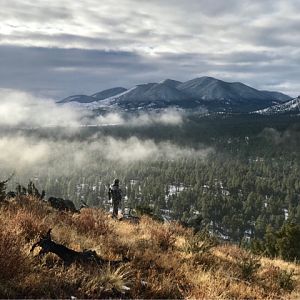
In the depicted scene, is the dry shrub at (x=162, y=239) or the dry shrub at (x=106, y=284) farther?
the dry shrub at (x=162, y=239)

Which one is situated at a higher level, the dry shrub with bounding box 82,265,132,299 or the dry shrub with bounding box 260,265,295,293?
the dry shrub with bounding box 82,265,132,299

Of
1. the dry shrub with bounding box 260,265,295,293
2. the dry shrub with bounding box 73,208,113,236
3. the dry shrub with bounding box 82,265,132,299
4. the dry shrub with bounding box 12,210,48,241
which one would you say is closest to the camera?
the dry shrub with bounding box 82,265,132,299

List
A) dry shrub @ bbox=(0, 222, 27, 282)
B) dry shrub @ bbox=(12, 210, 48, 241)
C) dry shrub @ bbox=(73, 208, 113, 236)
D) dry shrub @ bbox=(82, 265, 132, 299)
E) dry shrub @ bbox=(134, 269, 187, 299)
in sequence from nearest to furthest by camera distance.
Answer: dry shrub @ bbox=(0, 222, 27, 282), dry shrub @ bbox=(82, 265, 132, 299), dry shrub @ bbox=(134, 269, 187, 299), dry shrub @ bbox=(12, 210, 48, 241), dry shrub @ bbox=(73, 208, 113, 236)

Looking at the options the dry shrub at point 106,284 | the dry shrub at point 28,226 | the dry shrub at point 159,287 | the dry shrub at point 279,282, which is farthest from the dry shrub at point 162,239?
the dry shrub at point 106,284

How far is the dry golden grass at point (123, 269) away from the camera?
6.32m

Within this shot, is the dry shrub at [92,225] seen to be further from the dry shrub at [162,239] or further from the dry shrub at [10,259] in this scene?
the dry shrub at [10,259]

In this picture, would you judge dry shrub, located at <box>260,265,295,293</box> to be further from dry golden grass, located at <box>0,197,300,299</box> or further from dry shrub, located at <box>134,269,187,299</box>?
dry shrub, located at <box>134,269,187,299</box>

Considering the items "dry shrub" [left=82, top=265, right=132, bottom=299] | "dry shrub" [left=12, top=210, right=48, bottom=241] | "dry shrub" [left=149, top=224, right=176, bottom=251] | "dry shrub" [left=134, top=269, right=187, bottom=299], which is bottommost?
"dry shrub" [left=149, top=224, right=176, bottom=251]

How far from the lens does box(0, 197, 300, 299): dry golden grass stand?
6.32 meters

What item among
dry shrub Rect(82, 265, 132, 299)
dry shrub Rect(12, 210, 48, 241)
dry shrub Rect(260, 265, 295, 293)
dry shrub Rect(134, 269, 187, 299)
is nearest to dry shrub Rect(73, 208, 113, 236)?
dry shrub Rect(12, 210, 48, 241)

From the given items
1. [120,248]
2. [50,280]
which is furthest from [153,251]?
[50,280]

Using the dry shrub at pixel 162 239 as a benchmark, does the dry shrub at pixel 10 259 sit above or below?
above

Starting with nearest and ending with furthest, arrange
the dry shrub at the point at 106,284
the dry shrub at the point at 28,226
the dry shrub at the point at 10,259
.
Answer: the dry shrub at the point at 10,259
the dry shrub at the point at 106,284
the dry shrub at the point at 28,226

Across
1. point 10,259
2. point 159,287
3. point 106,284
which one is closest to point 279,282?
point 159,287
